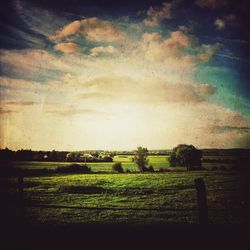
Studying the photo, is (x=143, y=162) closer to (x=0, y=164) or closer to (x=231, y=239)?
(x=0, y=164)

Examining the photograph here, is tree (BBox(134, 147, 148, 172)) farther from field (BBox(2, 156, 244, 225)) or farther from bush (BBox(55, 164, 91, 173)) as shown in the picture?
bush (BBox(55, 164, 91, 173))

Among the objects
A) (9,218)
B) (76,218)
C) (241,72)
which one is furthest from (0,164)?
(241,72)

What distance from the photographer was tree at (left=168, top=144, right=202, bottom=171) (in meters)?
22.2

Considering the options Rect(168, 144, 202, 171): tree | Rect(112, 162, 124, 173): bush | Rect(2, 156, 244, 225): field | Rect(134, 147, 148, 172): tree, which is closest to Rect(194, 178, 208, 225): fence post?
Rect(2, 156, 244, 225): field

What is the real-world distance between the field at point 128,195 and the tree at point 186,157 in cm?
63

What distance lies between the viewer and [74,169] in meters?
25.3

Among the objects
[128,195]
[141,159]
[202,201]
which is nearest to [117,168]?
[141,159]

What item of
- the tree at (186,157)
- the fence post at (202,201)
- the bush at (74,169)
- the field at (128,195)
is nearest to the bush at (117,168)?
the field at (128,195)

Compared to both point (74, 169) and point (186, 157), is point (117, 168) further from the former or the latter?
point (186, 157)

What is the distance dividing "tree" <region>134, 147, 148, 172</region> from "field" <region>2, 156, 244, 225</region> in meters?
0.63

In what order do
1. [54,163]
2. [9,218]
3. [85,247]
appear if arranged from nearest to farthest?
[85,247]
[9,218]
[54,163]

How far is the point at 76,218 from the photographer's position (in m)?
10.8

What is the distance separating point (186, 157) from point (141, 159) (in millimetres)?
4469

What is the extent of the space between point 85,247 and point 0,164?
54.0 ft
